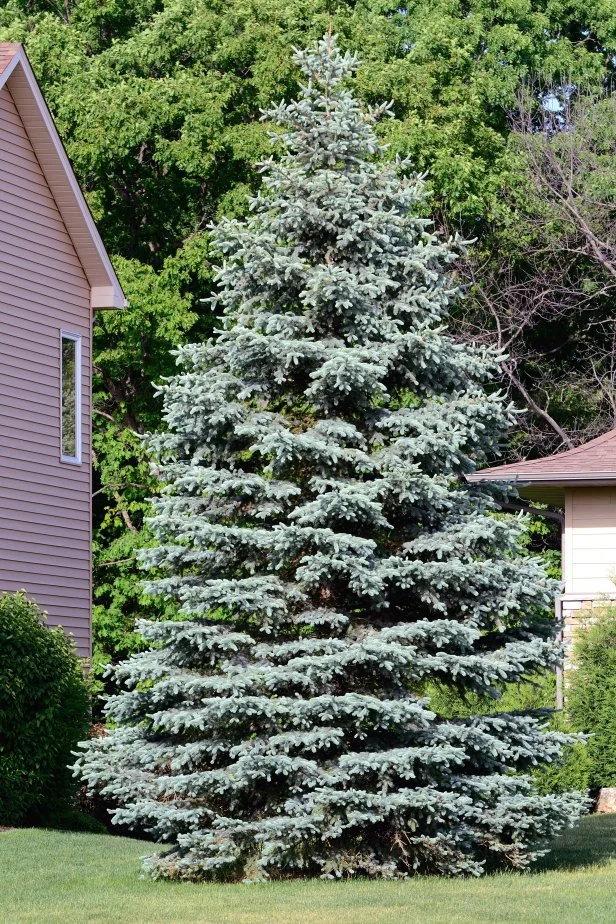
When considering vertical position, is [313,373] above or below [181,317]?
below

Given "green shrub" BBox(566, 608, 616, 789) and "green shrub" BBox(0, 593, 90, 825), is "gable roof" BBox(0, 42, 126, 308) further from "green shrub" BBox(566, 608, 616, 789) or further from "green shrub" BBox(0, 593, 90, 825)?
"green shrub" BBox(566, 608, 616, 789)

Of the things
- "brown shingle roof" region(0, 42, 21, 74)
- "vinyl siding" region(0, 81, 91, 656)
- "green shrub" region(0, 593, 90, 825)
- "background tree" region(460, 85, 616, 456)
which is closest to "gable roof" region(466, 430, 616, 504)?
"vinyl siding" region(0, 81, 91, 656)

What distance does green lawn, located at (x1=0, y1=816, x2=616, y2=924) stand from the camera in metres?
9.22

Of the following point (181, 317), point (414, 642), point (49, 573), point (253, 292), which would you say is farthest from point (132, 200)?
point (414, 642)

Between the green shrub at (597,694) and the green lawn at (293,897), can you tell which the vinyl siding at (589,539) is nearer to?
the green shrub at (597,694)

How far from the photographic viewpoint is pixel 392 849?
1117 centimetres

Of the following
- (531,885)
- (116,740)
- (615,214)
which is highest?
(615,214)

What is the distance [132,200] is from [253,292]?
1904cm

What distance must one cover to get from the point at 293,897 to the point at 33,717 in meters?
6.11

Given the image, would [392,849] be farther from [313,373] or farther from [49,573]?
[49,573]

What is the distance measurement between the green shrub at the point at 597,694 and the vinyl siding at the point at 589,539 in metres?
1.43

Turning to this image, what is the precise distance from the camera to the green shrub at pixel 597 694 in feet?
61.7

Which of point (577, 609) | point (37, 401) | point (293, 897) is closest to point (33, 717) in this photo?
point (37, 401)

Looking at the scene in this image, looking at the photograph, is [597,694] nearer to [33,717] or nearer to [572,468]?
[572,468]
